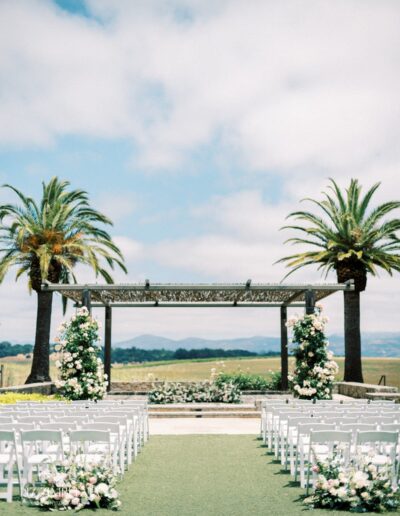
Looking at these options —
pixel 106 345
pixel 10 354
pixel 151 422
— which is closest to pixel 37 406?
pixel 151 422

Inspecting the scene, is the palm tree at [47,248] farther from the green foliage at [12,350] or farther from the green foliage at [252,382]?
the green foliage at [12,350]

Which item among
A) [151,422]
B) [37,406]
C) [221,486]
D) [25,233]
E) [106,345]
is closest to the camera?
[221,486]

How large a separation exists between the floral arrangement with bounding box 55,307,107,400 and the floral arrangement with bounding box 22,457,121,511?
12203 mm

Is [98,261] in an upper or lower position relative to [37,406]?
upper

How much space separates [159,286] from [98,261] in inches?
350

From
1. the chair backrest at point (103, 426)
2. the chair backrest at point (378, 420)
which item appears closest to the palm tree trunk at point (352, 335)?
the chair backrest at point (378, 420)

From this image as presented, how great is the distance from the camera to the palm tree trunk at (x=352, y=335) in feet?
99.7

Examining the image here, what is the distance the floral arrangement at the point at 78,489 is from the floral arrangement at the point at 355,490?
250cm

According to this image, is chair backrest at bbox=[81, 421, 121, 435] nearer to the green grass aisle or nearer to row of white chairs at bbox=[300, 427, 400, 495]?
the green grass aisle

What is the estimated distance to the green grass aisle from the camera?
8906mm

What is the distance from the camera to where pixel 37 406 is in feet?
49.4

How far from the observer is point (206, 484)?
10641 millimetres

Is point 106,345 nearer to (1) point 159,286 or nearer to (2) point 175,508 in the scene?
(1) point 159,286

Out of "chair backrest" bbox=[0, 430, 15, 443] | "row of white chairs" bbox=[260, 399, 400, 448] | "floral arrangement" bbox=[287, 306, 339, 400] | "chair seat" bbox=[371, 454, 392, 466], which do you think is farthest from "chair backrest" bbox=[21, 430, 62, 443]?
"floral arrangement" bbox=[287, 306, 339, 400]
